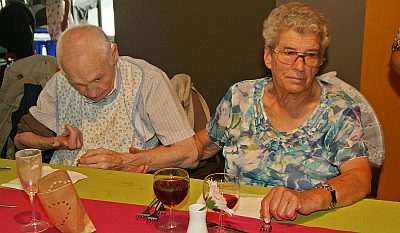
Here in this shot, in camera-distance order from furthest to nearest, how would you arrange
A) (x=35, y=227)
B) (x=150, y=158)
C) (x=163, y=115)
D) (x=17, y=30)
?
(x=17, y=30) < (x=163, y=115) < (x=150, y=158) < (x=35, y=227)

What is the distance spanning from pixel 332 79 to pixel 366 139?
0.31 metres

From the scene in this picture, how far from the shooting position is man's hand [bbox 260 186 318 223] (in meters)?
1.64

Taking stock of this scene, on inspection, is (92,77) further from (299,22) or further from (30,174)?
(299,22)

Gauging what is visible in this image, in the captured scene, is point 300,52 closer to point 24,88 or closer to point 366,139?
point 366,139

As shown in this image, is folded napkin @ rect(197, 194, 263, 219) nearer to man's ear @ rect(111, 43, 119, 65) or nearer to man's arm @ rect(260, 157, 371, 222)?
man's arm @ rect(260, 157, 371, 222)

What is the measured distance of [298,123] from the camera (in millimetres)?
2107

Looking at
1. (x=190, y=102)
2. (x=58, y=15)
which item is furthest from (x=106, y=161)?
(x=58, y=15)

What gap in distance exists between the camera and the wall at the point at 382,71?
3371 millimetres

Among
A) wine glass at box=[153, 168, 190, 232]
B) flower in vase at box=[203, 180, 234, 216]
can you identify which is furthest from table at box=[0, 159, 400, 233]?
flower in vase at box=[203, 180, 234, 216]

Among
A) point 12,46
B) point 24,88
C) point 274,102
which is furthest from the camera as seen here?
point 12,46

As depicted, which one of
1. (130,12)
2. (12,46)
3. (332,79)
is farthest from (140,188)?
(12,46)

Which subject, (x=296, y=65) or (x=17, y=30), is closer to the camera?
(x=296, y=65)

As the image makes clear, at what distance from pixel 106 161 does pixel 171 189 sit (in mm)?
769

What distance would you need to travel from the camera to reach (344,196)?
1.79m
